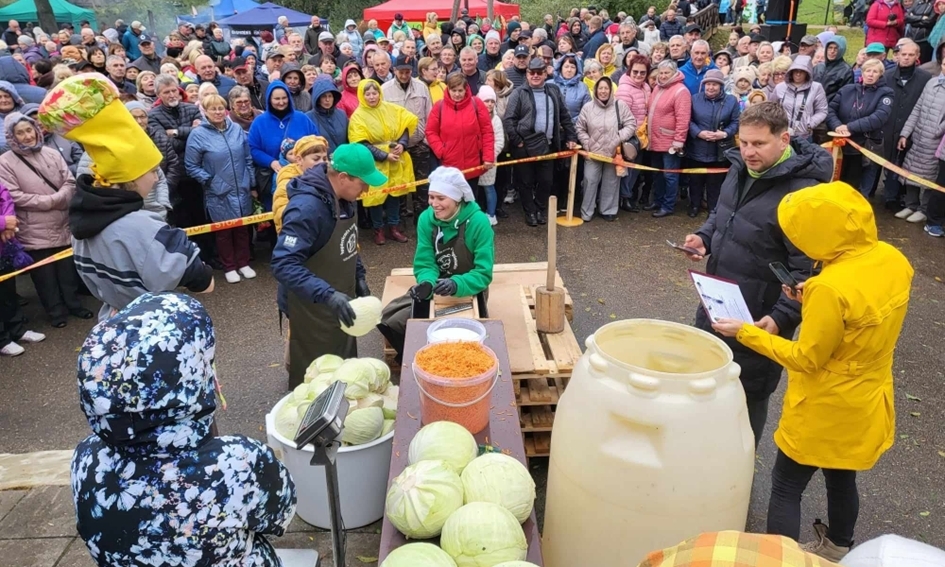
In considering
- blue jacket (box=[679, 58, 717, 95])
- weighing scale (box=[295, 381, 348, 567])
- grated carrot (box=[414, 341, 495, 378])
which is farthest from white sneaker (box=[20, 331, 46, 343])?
blue jacket (box=[679, 58, 717, 95])

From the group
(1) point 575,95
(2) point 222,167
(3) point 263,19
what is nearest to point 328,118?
(2) point 222,167

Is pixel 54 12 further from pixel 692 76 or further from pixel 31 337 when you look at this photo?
pixel 692 76

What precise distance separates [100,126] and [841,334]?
126 inches

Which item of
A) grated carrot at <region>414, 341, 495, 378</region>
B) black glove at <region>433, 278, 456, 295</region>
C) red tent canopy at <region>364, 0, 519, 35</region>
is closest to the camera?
grated carrot at <region>414, 341, 495, 378</region>

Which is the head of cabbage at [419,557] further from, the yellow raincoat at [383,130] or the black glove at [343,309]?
the yellow raincoat at [383,130]

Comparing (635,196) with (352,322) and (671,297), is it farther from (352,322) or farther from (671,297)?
(352,322)

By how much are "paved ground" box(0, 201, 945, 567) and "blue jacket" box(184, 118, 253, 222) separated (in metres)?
0.82

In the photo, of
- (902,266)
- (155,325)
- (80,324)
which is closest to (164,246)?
(155,325)

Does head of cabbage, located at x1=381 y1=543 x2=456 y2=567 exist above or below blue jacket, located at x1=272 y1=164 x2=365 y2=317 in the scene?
below

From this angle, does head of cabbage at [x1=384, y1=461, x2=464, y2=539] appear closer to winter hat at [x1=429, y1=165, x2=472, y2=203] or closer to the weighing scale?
the weighing scale

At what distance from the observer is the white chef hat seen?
414 centimetres

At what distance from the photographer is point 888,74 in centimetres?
821

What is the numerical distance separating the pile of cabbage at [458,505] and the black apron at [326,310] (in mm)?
1723

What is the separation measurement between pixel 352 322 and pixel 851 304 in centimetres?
233
